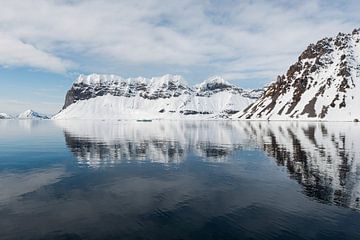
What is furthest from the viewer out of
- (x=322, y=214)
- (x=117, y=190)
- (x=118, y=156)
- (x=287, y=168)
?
(x=118, y=156)

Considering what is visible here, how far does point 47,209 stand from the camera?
970 inches

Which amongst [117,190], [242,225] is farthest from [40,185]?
[242,225]

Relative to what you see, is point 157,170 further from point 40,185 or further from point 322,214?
point 322,214

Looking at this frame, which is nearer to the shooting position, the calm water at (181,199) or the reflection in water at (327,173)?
the calm water at (181,199)

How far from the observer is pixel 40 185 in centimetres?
3278

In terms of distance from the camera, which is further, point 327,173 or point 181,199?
point 327,173

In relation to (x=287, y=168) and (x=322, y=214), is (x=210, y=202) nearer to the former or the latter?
(x=322, y=214)

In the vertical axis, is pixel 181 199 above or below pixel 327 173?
below

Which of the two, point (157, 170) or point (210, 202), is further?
point (157, 170)

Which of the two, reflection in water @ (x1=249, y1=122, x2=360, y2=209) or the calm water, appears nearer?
the calm water

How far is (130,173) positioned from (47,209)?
1481 centimetres

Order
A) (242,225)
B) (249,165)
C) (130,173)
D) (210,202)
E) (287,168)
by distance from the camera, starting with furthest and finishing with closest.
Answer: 1. (249,165)
2. (287,168)
3. (130,173)
4. (210,202)
5. (242,225)

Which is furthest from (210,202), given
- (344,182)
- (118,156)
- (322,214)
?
(118,156)

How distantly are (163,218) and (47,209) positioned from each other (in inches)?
334
